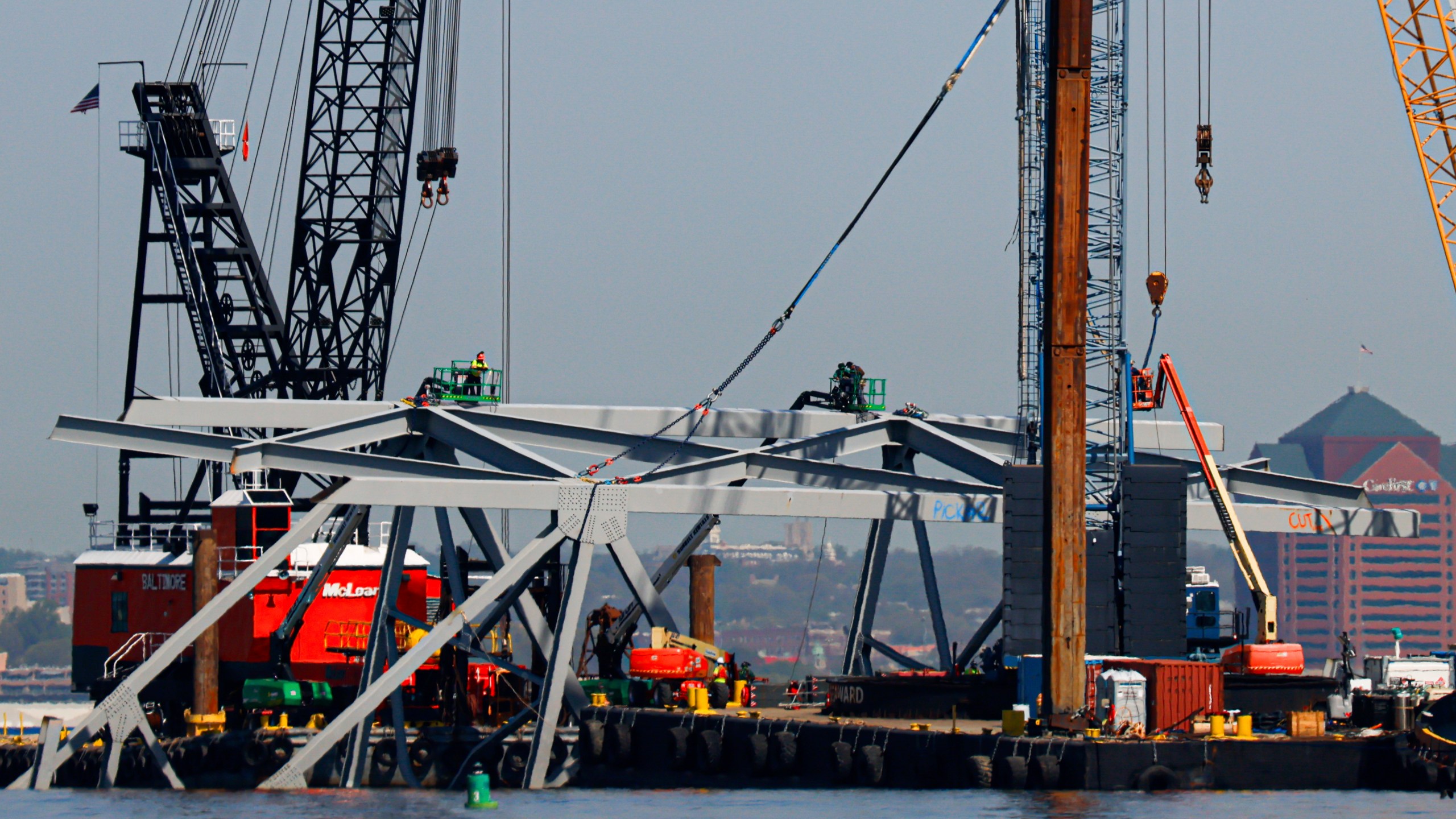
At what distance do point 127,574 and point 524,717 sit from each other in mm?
16210

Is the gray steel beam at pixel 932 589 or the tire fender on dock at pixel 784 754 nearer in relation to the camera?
the tire fender on dock at pixel 784 754

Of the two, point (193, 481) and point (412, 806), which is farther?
point (193, 481)

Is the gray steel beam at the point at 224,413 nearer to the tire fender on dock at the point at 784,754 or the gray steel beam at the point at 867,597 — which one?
the gray steel beam at the point at 867,597

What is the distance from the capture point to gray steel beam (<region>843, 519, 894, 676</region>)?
6144 cm

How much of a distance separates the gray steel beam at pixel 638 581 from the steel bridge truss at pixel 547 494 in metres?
0.07

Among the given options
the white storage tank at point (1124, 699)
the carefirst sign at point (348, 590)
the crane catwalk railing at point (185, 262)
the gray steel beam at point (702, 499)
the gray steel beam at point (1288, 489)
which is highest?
the crane catwalk railing at point (185, 262)

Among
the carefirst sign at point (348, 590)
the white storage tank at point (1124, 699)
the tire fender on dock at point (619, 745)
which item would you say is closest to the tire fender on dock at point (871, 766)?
the white storage tank at point (1124, 699)

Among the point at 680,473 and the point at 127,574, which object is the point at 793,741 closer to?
the point at 680,473

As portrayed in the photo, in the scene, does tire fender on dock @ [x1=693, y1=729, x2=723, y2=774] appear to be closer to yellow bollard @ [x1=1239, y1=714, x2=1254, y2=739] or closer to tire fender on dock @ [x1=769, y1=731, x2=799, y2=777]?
tire fender on dock @ [x1=769, y1=731, x2=799, y2=777]

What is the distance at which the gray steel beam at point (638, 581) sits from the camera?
1982 inches

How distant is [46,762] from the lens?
5375cm

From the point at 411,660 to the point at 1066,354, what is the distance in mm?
16476

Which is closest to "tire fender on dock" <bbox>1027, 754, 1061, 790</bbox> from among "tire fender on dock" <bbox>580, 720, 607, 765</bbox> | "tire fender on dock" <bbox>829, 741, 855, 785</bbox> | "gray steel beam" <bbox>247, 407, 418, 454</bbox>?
"tire fender on dock" <bbox>829, 741, 855, 785</bbox>

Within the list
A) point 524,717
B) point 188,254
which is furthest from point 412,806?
point 188,254
